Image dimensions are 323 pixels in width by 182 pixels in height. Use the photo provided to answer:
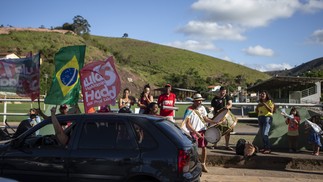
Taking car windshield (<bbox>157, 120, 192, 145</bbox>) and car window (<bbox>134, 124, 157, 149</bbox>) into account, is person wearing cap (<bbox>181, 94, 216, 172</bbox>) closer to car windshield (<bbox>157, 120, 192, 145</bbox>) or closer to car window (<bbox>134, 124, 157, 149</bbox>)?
car windshield (<bbox>157, 120, 192, 145</bbox>)

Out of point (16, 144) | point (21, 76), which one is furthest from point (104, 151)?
point (21, 76)

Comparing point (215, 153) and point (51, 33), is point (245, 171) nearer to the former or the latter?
point (215, 153)

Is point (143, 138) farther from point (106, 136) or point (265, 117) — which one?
point (265, 117)

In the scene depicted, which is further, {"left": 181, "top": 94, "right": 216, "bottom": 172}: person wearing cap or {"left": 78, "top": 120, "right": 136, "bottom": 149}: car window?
{"left": 181, "top": 94, "right": 216, "bottom": 172}: person wearing cap

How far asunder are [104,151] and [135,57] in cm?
16003

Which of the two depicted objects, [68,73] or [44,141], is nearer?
[44,141]

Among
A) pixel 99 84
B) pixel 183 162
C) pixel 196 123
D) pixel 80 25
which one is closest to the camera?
pixel 183 162

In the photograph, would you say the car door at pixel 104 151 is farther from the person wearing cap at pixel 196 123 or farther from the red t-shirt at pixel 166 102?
the red t-shirt at pixel 166 102

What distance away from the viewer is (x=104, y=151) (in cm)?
608

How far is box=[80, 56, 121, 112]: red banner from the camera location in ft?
30.6

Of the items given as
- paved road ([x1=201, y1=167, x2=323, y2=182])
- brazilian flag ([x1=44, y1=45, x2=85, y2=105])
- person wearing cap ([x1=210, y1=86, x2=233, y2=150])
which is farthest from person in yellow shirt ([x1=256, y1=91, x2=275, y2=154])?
brazilian flag ([x1=44, y1=45, x2=85, y2=105])

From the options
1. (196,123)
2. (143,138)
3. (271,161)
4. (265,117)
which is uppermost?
(265,117)

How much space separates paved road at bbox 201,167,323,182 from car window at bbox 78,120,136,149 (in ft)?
10.7

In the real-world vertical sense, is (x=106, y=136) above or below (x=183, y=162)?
above
